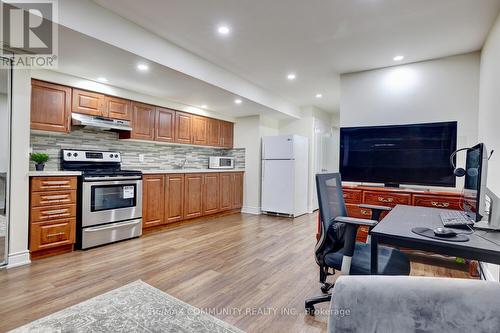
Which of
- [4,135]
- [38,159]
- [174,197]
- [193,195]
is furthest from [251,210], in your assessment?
[4,135]

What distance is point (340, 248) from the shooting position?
6.21 feet

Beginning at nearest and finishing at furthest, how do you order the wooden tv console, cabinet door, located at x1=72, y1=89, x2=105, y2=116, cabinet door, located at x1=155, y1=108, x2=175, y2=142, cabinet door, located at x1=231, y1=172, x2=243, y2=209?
1. the wooden tv console
2. cabinet door, located at x1=72, y1=89, x2=105, y2=116
3. cabinet door, located at x1=155, y1=108, x2=175, y2=142
4. cabinet door, located at x1=231, y1=172, x2=243, y2=209

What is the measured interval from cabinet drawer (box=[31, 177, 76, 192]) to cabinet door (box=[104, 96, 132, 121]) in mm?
1135

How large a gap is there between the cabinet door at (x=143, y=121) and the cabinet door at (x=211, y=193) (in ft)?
4.21

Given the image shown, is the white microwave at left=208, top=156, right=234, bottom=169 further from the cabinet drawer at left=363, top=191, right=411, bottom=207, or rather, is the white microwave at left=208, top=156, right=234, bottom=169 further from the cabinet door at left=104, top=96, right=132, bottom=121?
the cabinet drawer at left=363, top=191, right=411, bottom=207

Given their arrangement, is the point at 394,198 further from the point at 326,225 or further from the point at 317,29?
the point at 317,29

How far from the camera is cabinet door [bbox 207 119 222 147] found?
213 inches

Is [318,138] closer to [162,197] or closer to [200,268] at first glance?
[162,197]

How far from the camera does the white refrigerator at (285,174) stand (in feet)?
17.2

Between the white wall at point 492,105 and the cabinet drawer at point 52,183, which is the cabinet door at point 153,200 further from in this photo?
the white wall at point 492,105

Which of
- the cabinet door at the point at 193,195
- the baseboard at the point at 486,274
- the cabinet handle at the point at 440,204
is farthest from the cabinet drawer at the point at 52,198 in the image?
the baseboard at the point at 486,274

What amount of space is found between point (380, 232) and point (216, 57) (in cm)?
288

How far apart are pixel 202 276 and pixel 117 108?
2804 millimetres

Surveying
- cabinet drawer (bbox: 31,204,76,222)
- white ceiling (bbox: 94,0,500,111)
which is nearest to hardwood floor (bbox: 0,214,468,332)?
cabinet drawer (bbox: 31,204,76,222)
